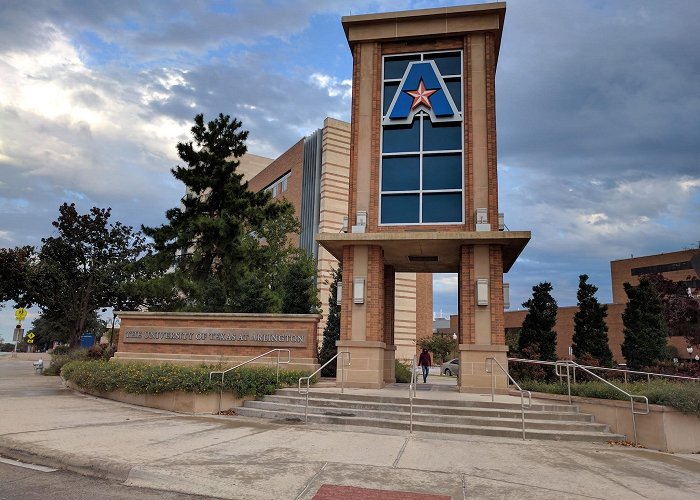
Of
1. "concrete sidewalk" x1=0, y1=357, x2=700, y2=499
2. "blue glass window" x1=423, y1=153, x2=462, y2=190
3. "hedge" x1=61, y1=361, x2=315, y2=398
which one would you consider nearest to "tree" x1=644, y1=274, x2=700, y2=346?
"blue glass window" x1=423, y1=153, x2=462, y2=190

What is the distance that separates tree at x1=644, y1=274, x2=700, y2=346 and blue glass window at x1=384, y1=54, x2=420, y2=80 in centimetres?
2715

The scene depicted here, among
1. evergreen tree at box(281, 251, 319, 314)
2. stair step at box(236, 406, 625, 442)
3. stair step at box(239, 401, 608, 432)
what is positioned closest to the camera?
stair step at box(236, 406, 625, 442)

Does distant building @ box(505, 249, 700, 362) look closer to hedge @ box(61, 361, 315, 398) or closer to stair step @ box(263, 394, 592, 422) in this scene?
stair step @ box(263, 394, 592, 422)

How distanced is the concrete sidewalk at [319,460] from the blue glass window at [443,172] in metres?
8.88

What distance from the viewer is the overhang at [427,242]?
1523cm

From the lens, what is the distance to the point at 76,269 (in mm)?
34719

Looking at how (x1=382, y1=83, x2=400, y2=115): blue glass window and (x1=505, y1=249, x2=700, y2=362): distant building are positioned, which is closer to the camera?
(x1=382, y1=83, x2=400, y2=115): blue glass window

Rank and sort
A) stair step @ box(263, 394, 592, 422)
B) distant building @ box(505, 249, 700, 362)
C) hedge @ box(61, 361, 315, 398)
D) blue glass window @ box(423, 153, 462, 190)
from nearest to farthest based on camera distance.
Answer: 1. stair step @ box(263, 394, 592, 422)
2. hedge @ box(61, 361, 315, 398)
3. blue glass window @ box(423, 153, 462, 190)
4. distant building @ box(505, 249, 700, 362)

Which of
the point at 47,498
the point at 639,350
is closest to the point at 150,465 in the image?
the point at 47,498

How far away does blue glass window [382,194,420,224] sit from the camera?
1670cm

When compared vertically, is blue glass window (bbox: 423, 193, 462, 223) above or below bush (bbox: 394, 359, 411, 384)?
above

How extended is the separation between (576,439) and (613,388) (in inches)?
85.3

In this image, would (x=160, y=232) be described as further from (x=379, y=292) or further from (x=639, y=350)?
(x=639, y=350)

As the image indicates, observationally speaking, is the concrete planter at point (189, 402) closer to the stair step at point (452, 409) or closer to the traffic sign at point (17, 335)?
the stair step at point (452, 409)
